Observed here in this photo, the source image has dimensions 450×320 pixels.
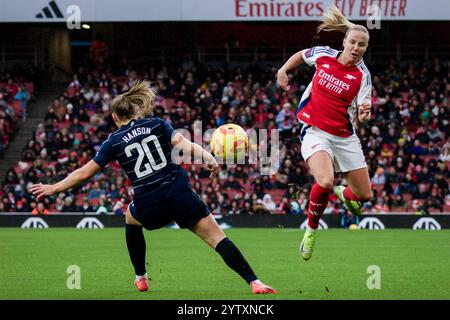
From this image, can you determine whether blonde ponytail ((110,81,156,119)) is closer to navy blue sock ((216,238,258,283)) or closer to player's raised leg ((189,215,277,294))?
player's raised leg ((189,215,277,294))

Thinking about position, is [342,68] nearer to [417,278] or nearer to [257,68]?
[417,278]

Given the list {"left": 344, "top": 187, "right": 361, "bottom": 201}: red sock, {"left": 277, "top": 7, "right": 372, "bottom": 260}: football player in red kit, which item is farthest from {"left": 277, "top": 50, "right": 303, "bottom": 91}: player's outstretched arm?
{"left": 344, "top": 187, "right": 361, "bottom": 201}: red sock

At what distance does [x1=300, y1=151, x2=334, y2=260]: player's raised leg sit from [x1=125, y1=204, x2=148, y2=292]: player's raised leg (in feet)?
6.05

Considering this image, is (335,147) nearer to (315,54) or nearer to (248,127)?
(315,54)

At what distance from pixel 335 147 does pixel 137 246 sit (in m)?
2.64

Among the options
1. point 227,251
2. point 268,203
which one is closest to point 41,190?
point 227,251

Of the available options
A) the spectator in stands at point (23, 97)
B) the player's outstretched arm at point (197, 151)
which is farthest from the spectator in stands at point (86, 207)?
the player's outstretched arm at point (197, 151)

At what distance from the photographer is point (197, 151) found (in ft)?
28.9

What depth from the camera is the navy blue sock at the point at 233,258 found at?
30.1 feet

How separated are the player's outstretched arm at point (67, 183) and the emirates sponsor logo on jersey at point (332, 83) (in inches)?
119

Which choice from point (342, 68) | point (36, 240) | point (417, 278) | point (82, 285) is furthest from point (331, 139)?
point (36, 240)

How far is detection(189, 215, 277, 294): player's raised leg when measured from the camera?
9188 millimetres

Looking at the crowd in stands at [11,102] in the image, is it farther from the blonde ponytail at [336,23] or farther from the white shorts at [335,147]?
the blonde ponytail at [336,23]

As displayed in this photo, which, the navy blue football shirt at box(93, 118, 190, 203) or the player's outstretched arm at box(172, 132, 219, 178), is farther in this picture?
the navy blue football shirt at box(93, 118, 190, 203)
